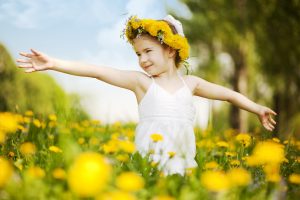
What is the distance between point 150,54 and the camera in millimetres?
3285

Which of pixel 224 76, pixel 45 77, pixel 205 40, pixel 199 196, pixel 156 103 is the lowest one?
pixel 199 196

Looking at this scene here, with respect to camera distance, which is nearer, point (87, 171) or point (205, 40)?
point (87, 171)

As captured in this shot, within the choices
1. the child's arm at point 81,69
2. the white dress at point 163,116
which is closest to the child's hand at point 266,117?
the white dress at point 163,116

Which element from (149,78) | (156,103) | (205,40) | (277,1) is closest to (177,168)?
(156,103)

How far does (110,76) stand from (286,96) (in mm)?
9809

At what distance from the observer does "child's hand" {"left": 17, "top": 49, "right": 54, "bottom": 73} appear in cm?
277

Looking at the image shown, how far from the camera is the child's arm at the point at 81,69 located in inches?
109

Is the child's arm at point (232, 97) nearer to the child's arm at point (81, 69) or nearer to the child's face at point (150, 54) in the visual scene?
the child's face at point (150, 54)

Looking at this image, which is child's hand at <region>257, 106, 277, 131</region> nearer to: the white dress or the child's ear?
the white dress

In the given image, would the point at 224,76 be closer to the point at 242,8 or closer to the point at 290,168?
the point at 242,8

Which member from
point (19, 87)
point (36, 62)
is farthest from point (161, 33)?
point (19, 87)

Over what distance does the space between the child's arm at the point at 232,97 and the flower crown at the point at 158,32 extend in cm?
26

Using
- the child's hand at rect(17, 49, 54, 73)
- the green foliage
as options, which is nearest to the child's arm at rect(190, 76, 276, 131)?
the child's hand at rect(17, 49, 54, 73)

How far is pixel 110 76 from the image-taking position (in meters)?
3.19
